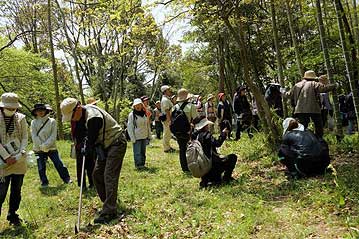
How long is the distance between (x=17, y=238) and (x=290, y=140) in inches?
179

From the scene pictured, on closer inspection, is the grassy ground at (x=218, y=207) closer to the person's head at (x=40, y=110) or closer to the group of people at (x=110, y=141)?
the group of people at (x=110, y=141)

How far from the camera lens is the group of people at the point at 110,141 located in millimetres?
5809

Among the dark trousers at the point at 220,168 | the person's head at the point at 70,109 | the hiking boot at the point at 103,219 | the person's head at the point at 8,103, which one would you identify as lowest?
the hiking boot at the point at 103,219

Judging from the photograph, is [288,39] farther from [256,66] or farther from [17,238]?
[17,238]

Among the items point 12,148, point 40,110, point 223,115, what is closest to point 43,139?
point 40,110

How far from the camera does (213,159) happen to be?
23.1 ft

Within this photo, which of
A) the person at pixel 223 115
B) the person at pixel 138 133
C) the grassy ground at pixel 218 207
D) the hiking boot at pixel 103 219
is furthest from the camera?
the person at pixel 223 115

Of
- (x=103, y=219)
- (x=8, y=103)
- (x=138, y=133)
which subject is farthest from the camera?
(x=138, y=133)

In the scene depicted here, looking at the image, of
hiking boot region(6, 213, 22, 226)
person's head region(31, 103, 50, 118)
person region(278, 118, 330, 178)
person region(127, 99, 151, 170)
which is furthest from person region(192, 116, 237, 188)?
person's head region(31, 103, 50, 118)

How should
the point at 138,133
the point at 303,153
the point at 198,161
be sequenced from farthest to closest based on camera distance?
the point at 138,133
the point at 198,161
the point at 303,153

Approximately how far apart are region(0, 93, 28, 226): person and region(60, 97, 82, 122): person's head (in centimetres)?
81

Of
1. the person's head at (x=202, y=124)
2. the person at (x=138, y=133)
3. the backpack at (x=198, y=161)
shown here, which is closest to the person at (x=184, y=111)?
the person's head at (x=202, y=124)

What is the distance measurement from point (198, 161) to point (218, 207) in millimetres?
1225

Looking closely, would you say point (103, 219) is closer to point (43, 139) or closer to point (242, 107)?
point (43, 139)
